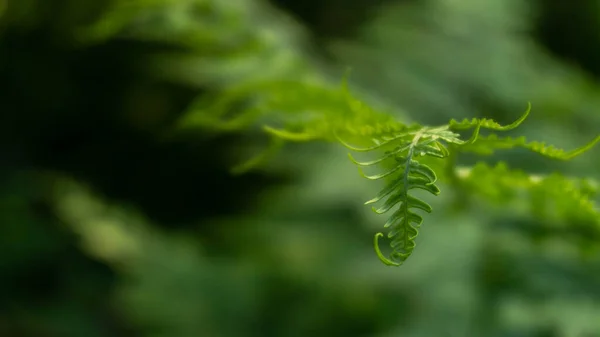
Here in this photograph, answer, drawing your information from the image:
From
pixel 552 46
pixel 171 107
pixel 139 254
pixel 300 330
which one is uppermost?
pixel 552 46

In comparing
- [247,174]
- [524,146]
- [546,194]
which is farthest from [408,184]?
[247,174]

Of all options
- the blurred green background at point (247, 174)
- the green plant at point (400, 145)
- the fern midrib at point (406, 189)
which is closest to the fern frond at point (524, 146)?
the green plant at point (400, 145)

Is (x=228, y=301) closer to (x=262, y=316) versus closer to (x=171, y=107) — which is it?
(x=262, y=316)

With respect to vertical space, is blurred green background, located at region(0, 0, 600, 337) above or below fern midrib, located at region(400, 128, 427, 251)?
above

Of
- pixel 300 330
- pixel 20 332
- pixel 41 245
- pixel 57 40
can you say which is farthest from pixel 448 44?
pixel 20 332

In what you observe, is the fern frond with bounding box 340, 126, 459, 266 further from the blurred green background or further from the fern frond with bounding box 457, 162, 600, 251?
the blurred green background

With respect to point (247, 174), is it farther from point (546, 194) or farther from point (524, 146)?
point (524, 146)

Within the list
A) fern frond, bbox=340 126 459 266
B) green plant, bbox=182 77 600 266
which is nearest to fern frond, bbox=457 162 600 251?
green plant, bbox=182 77 600 266
